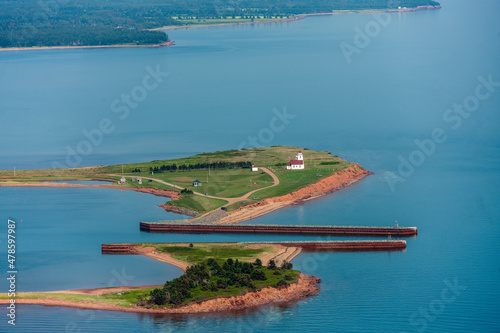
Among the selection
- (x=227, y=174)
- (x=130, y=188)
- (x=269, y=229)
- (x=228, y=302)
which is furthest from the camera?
(x=227, y=174)

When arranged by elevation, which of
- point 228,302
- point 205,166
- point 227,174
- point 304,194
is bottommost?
point 228,302

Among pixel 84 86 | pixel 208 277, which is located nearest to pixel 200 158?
pixel 208 277

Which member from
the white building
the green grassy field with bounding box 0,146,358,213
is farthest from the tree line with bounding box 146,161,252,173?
the white building

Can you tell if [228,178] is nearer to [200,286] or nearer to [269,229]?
[269,229]

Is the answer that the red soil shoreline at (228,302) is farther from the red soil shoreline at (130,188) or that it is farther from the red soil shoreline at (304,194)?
the red soil shoreline at (130,188)

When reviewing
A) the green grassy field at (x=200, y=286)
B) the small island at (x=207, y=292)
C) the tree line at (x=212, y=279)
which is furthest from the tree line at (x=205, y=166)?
the tree line at (x=212, y=279)

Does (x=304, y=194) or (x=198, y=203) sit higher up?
(x=304, y=194)

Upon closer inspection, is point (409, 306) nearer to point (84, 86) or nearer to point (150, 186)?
point (150, 186)

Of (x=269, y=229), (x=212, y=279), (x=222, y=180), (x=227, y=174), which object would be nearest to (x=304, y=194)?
(x=222, y=180)
